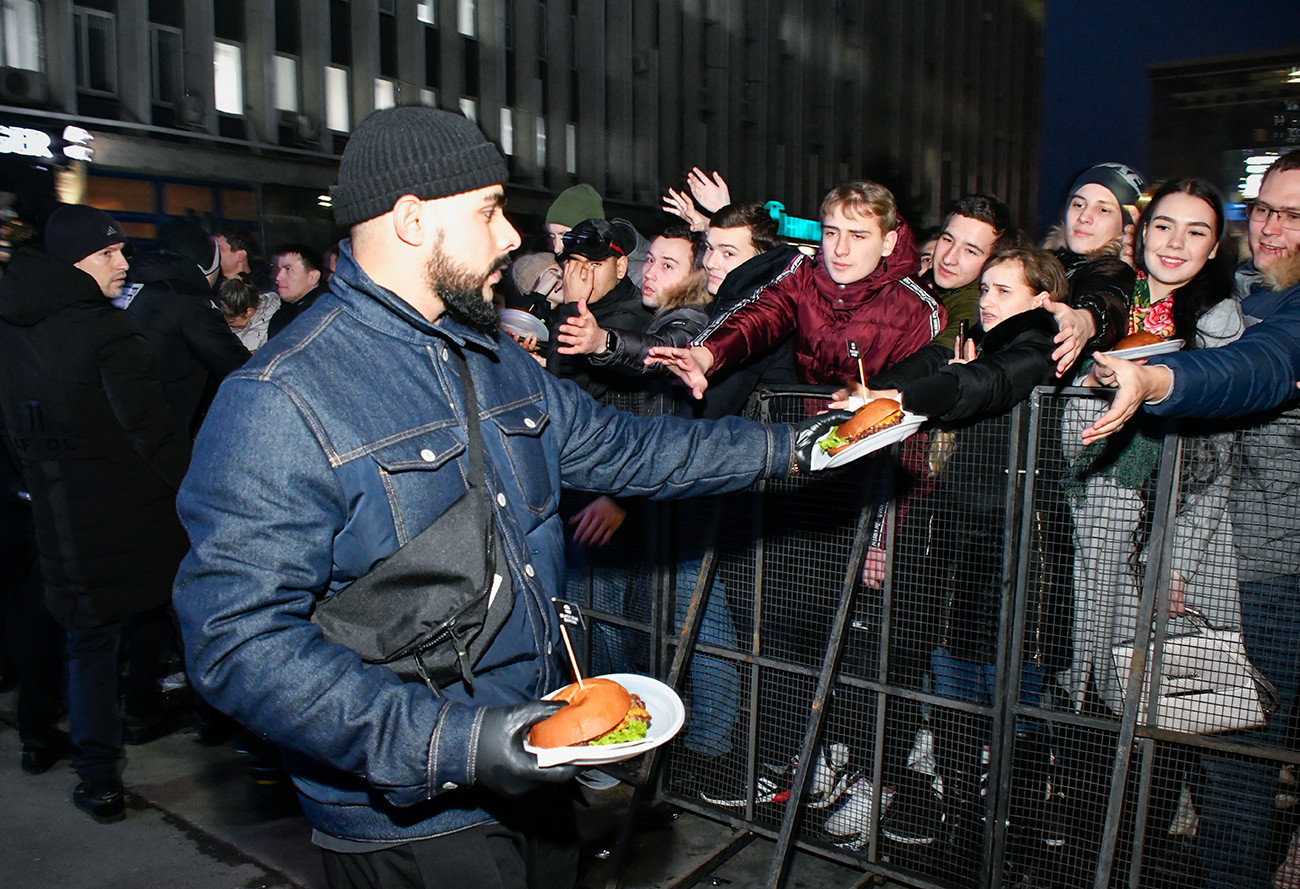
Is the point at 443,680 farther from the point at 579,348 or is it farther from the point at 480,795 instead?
the point at 579,348

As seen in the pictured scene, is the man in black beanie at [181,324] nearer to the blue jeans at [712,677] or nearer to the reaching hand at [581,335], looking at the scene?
the reaching hand at [581,335]

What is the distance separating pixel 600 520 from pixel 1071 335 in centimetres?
222

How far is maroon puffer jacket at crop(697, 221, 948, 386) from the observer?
3971 millimetres

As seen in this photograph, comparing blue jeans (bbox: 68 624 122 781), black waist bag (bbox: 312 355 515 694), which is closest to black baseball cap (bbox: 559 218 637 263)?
blue jeans (bbox: 68 624 122 781)

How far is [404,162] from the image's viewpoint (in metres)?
2.14

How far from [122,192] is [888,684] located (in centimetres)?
2065

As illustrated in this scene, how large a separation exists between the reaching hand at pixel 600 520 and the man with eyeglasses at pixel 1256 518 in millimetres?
2329


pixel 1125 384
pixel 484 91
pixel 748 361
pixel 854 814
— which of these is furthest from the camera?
pixel 484 91

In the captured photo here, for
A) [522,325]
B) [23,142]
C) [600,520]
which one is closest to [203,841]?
[600,520]

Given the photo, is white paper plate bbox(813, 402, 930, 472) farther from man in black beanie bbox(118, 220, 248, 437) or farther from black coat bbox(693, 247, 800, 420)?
man in black beanie bbox(118, 220, 248, 437)

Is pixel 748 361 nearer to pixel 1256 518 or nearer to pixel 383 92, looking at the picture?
pixel 1256 518

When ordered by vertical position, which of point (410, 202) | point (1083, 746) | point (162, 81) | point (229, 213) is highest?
point (162, 81)

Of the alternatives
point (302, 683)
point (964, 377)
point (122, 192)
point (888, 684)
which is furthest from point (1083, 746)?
point (122, 192)

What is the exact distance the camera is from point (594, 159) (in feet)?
98.2
